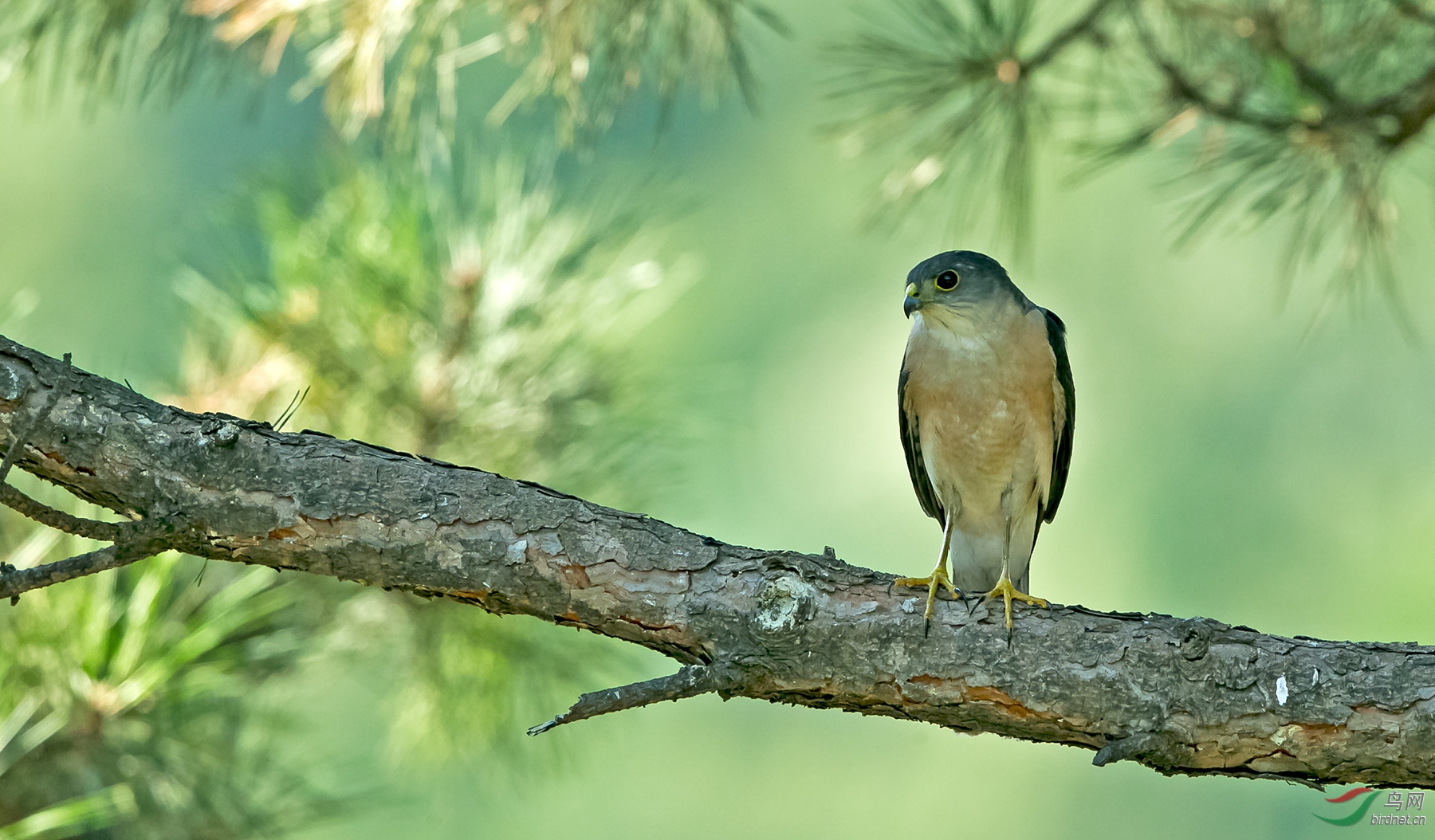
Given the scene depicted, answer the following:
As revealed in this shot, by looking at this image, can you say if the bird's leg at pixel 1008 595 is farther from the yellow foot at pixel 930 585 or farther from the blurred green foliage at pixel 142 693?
the blurred green foliage at pixel 142 693

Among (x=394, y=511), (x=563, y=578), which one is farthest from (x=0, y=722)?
(x=563, y=578)

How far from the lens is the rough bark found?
1.48 meters

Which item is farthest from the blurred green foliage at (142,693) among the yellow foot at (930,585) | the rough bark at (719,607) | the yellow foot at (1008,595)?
the yellow foot at (1008,595)

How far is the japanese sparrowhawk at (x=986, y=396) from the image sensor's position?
2.36 m

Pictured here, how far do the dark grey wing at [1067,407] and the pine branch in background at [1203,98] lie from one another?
33 cm

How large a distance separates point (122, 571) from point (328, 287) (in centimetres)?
71

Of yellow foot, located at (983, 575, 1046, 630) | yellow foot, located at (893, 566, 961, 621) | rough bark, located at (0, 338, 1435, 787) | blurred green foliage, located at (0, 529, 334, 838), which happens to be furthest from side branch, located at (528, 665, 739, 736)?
blurred green foliage, located at (0, 529, 334, 838)

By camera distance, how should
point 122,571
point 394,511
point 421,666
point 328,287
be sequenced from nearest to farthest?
point 394,511, point 122,571, point 328,287, point 421,666

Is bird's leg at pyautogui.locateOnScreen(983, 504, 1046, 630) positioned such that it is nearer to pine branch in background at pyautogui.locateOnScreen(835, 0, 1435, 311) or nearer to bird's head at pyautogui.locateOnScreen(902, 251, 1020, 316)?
bird's head at pyautogui.locateOnScreen(902, 251, 1020, 316)

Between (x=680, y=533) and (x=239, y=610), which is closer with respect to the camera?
(x=680, y=533)

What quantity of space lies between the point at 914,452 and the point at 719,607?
3.91ft

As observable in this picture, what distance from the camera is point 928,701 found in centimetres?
156

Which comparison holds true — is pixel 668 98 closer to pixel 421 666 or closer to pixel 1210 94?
pixel 1210 94

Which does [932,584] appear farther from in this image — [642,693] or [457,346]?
[457,346]
